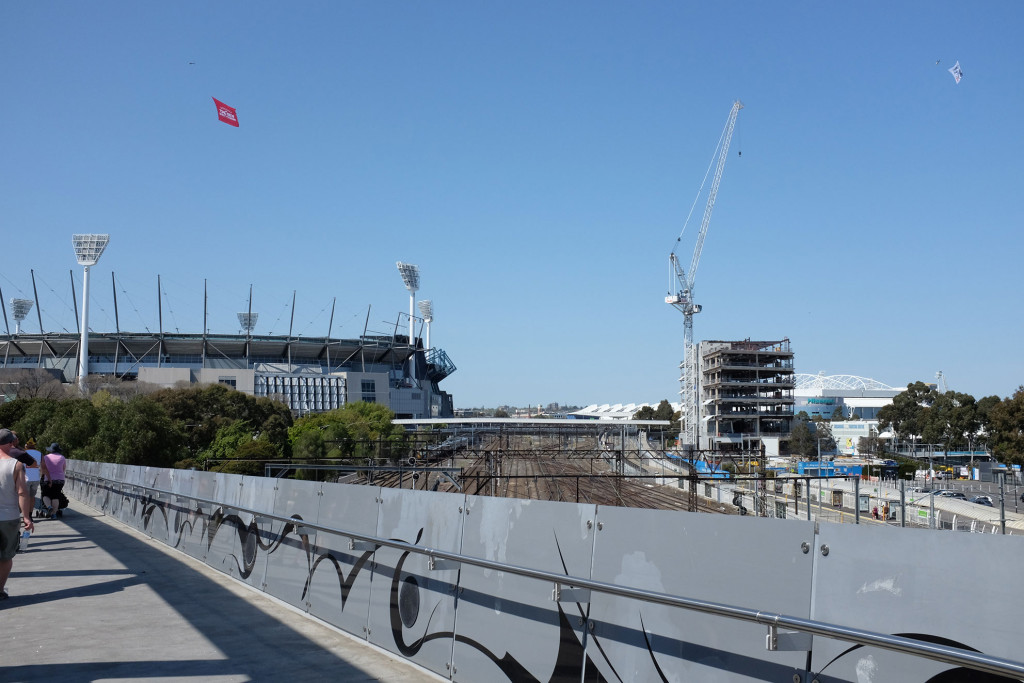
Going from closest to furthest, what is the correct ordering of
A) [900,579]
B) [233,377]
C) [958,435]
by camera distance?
1. [900,579]
2. [958,435]
3. [233,377]

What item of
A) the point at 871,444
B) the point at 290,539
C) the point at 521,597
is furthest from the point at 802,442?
the point at 521,597

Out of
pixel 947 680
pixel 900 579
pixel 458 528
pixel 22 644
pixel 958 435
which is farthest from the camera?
pixel 958 435

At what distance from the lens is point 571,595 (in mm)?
5629

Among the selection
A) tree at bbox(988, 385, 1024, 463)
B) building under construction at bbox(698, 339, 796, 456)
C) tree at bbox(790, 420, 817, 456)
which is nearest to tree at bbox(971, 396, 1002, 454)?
tree at bbox(790, 420, 817, 456)

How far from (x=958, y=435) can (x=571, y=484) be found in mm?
62503

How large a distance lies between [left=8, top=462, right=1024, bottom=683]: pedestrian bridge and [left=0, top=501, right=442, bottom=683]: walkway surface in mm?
41

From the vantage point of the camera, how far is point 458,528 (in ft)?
22.8

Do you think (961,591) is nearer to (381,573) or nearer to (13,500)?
(381,573)

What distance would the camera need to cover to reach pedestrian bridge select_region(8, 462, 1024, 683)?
12.8 feet

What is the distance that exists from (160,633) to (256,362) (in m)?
135

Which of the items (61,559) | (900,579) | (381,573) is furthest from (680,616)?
(61,559)

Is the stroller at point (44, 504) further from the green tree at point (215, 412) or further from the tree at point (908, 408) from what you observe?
the tree at point (908, 408)

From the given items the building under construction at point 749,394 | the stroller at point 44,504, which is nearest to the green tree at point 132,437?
the stroller at point 44,504

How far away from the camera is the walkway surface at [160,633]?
21.9ft
